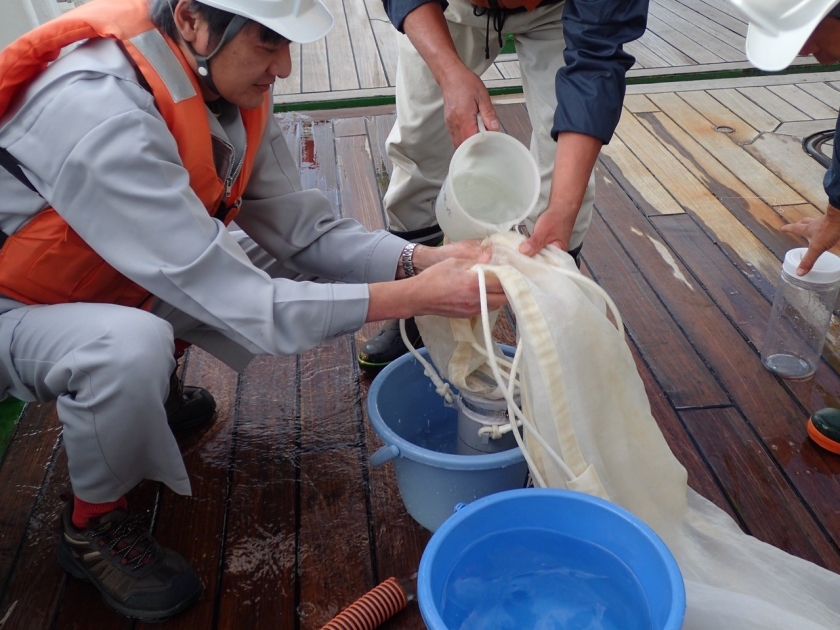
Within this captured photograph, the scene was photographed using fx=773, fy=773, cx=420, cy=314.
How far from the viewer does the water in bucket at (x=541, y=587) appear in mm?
1176

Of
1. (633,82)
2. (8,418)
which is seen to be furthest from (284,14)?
(633,82)

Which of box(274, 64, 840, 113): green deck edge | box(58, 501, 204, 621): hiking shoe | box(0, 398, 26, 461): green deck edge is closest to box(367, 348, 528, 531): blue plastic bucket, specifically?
box(58, 501, 204, 621): hiking shoe

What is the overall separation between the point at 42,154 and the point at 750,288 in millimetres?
2134

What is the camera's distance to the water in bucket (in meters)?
1.18

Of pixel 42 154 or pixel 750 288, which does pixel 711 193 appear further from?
pixel 42 154

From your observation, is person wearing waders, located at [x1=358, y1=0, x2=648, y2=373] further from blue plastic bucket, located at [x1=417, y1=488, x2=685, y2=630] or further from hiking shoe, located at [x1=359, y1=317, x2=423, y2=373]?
blue plastic bucket, located at [x1=417, y1=488, x2=685, y2=630]

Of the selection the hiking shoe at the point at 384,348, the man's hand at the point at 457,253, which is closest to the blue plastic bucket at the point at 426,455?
the man's hand at the point at 457,253

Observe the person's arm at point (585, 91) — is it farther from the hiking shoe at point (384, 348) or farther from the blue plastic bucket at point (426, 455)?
the hiking shoe at point (384, 348)

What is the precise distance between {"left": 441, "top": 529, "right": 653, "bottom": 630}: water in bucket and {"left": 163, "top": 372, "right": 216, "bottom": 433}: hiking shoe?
3.24 ft

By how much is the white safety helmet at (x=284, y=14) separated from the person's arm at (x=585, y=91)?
1.84 ft

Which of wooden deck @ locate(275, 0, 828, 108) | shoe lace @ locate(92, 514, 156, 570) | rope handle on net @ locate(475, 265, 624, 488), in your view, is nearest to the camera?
rope handle on net @ locate(475, 265, 624, 488)

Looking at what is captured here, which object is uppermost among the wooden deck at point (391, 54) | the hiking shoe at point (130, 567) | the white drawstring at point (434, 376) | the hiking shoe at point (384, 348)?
the white drawstring at point (434, 376)

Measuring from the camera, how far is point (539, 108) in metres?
2.10

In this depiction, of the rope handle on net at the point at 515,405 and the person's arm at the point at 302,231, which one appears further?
the person's arm at the point at 302,231
